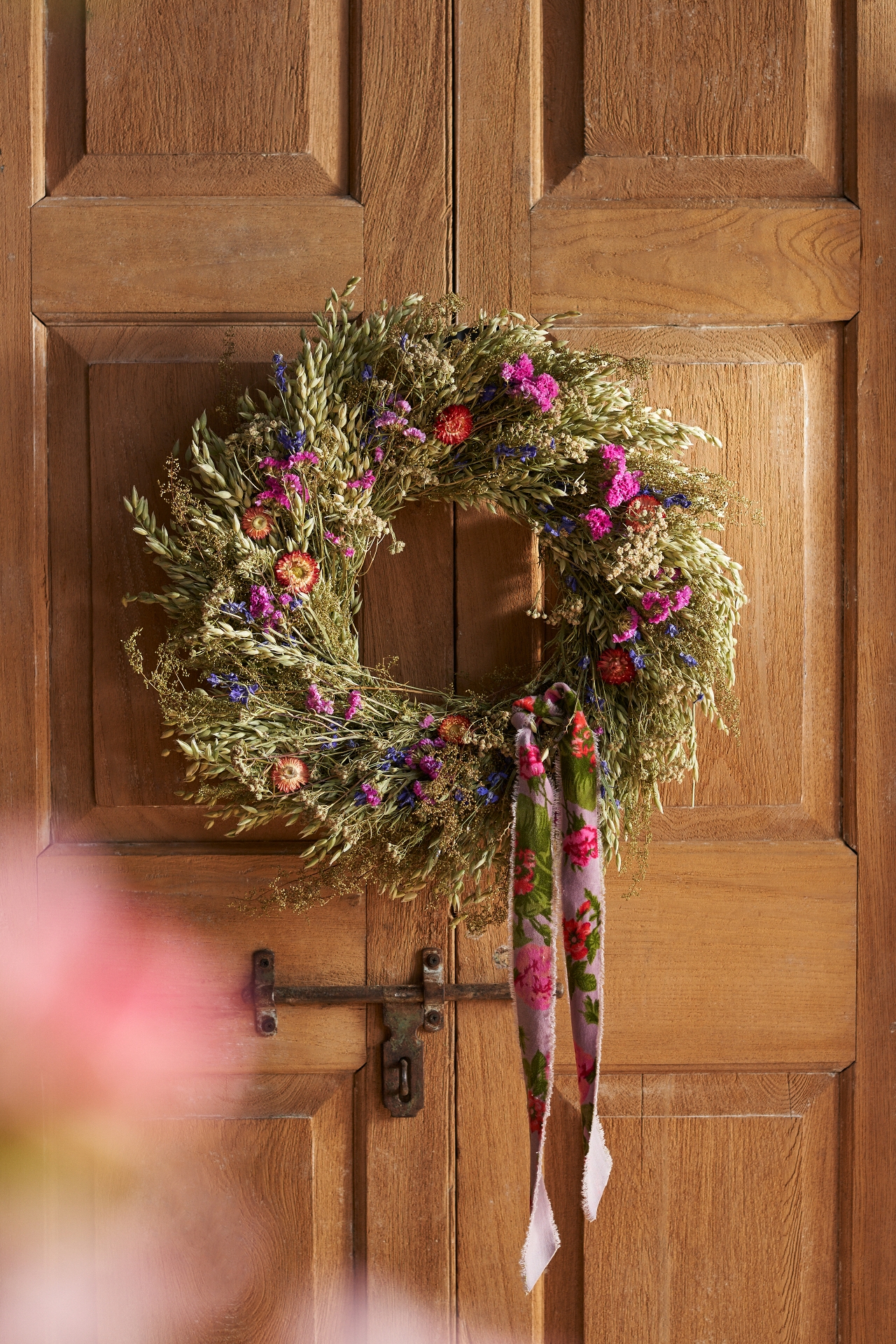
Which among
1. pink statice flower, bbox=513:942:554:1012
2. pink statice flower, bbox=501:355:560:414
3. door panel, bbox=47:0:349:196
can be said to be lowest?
pink statice flower, bbox=513:942:554:1012

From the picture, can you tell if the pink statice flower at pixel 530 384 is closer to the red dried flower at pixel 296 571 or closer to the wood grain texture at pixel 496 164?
the wood grain texture at pixel 496 164

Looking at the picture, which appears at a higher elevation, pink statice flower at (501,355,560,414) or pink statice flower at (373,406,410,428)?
pink statice flower at (501,355,560,414)

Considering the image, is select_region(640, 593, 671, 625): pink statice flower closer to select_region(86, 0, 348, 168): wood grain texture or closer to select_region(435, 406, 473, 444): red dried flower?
select_region(435, 406, 473, 444): red dried flower

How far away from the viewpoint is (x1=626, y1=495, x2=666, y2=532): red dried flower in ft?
3.70

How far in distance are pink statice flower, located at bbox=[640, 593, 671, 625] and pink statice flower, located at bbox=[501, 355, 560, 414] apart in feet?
0.82

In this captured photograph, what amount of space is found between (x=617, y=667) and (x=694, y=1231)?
2.61ft

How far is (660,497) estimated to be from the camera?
1151mm

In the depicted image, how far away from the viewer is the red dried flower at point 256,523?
3.71ft

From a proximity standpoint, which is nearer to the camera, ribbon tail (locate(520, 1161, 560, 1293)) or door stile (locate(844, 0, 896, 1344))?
ribbon tail (locate(520, 1161, 560, 1293))

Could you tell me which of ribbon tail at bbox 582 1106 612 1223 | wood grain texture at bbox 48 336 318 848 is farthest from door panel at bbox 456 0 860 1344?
wood grain texture at bbox 48 336 318 848

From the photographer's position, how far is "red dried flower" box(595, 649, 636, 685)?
117cm

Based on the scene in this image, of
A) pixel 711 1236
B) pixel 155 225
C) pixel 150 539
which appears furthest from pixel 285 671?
pixel 711 1236

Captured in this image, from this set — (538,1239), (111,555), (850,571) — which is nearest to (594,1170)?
(538,1239)

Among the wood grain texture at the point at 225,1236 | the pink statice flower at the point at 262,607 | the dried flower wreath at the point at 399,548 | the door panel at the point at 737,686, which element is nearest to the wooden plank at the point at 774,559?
the door panel at the point at 737,686
